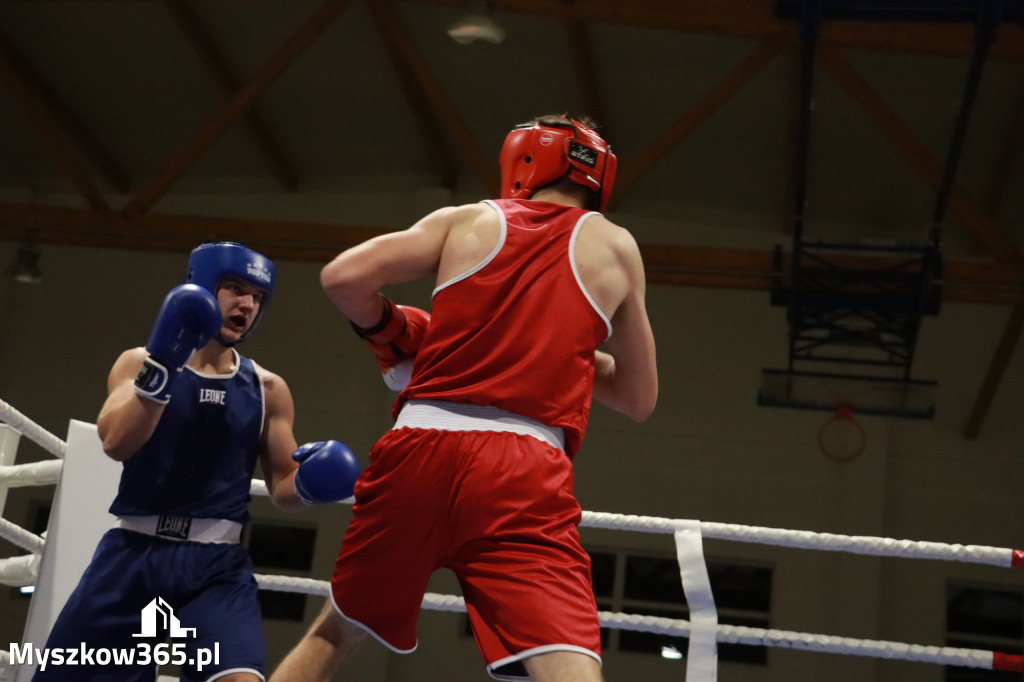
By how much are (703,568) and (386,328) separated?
1002 millimetres

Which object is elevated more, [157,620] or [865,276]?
[865,276]

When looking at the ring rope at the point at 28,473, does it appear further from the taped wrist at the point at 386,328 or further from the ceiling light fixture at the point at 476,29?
the ceiling light fixture at the point at 476,29

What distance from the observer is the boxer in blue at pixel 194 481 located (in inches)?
84.5

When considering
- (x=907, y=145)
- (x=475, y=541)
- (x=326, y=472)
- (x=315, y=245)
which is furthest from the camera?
(x=315, y=245)

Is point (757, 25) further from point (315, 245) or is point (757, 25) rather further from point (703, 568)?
point (703, 568)

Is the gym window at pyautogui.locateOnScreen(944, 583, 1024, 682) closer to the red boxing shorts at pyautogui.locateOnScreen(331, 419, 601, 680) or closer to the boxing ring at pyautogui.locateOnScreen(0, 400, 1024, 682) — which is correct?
the boxing ring at pyautogui.locateOnScreen(0, 400, 1024, 682)

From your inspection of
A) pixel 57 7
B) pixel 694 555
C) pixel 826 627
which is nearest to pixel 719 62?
pixel 826 627

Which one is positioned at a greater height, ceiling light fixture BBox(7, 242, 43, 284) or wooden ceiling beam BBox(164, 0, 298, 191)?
wooden ceiling beam BBox(164, 0, 298, 191)

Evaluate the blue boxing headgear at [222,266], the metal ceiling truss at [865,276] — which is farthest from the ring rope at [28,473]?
the metal ceiling truss at [865,276]

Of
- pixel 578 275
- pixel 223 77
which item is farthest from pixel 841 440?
pixel 578 275

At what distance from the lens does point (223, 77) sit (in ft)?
30.1

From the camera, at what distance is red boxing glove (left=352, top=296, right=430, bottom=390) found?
80.0 inches

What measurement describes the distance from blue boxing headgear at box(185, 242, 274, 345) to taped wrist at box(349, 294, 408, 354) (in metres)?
0.52

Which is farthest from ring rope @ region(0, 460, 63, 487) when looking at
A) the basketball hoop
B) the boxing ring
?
the basketball hoop
